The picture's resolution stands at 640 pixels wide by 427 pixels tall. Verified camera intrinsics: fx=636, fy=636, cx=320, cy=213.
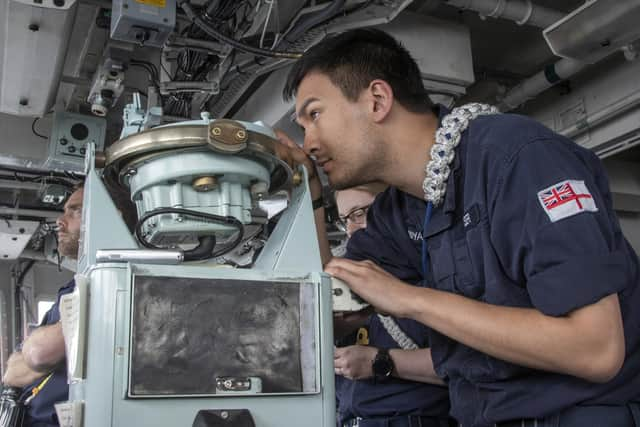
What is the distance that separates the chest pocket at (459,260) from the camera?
1.19 m

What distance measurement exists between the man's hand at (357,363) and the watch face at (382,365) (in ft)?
0.04

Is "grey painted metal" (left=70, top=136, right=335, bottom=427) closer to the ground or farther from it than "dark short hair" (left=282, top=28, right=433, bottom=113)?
closer to the ground

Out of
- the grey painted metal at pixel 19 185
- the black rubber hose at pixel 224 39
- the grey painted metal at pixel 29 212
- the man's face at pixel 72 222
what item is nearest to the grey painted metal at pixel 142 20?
the black rubber hose at pixel 224 39

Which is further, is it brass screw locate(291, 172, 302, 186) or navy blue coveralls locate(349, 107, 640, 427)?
brass screw locate(291, 172, 302, 186)

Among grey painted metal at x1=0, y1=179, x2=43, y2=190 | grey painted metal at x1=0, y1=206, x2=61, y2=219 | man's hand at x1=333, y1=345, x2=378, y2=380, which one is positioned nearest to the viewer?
man's hand at x1=333, y1=345, x2=378, y2=380

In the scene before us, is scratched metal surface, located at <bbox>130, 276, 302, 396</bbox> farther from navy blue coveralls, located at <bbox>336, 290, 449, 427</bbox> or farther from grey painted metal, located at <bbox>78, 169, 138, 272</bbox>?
navy blue coveralls, located at <bbox>336, 290, 449, 427</bbox>

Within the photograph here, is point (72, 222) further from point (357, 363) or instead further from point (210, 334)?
point (210, 334)

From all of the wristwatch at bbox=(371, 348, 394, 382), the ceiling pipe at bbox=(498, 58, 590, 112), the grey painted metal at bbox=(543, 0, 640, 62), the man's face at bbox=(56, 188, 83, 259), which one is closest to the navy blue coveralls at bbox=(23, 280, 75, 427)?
the man's face at bbox=(56, 188, 83, 259)

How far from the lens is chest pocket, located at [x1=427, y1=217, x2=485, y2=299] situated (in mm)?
1188

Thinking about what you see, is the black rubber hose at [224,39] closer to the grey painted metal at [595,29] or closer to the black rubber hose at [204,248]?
the grey painted metal at [595,29]

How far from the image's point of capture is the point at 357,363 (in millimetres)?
1760

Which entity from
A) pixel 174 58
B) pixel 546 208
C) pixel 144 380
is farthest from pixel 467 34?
pixel 144 380

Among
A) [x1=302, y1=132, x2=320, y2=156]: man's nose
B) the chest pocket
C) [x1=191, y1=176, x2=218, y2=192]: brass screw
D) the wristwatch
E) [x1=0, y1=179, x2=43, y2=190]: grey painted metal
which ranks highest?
[x1=0, y1=179, x2=43, y2=190]: grey painted metal

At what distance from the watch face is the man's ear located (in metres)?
0.72
